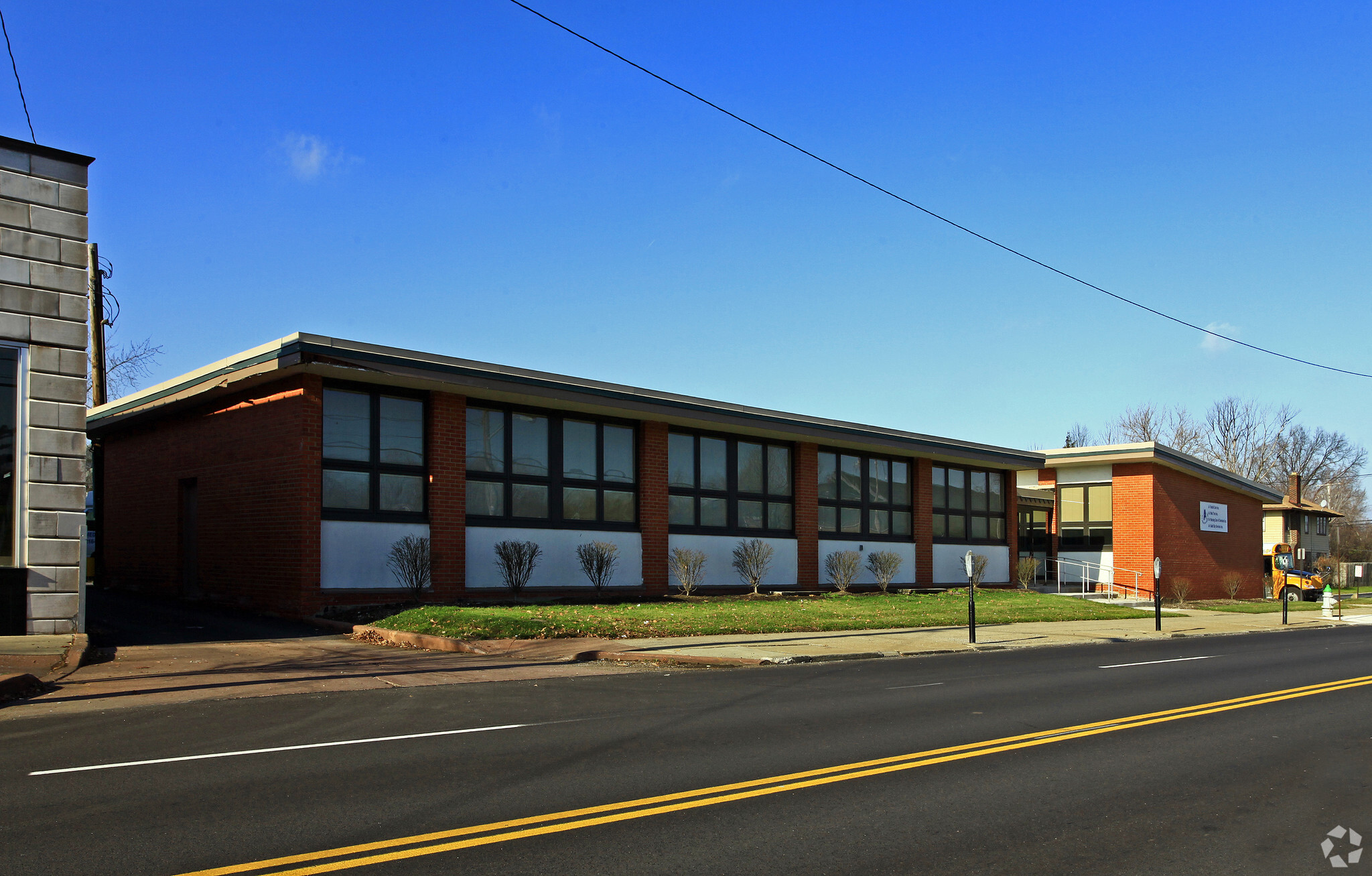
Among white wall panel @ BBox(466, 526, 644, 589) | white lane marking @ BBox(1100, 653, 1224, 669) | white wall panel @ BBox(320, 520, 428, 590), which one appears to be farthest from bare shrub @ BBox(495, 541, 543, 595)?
white lane marking @ BBox(1100, 653, 1224, 669)

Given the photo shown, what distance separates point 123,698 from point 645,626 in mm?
9039

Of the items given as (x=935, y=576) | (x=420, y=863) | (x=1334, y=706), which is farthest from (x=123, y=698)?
(x=935, y=576)

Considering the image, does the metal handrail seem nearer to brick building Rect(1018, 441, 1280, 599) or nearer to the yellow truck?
brick building Rect(1018, 441, 1280, 599)

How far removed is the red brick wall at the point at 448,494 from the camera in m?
20.0

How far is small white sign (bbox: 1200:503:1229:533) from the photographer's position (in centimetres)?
4066

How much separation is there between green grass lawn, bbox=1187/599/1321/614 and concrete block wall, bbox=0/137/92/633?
3287 cm

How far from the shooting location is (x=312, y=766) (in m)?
7.55

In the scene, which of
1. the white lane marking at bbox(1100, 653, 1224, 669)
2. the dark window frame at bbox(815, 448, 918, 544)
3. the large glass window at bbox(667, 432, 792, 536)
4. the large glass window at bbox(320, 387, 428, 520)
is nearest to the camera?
the white lane marking at bbox(1100, 653, 1224, 669)

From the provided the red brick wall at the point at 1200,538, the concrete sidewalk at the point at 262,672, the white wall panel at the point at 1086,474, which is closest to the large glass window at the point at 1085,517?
the white wall panel at the point at 1086,474

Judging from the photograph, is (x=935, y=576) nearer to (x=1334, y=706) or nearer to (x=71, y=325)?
(x=1334, y=706)

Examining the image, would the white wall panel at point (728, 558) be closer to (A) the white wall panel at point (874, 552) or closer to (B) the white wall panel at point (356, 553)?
(A) the white wall panel at point (874, 552)

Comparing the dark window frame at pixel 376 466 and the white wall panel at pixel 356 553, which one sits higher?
the dark window frame at pixel 376 466

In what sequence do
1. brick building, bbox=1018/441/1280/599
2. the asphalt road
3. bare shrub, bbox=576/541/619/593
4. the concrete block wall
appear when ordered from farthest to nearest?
1. brick building, bbox=1018/441/1280/599
2. bare shrub, bbox=576/541/619/593
3. the concrete block wall
4. the asphalt road

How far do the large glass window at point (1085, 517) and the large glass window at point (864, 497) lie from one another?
1123 cm
